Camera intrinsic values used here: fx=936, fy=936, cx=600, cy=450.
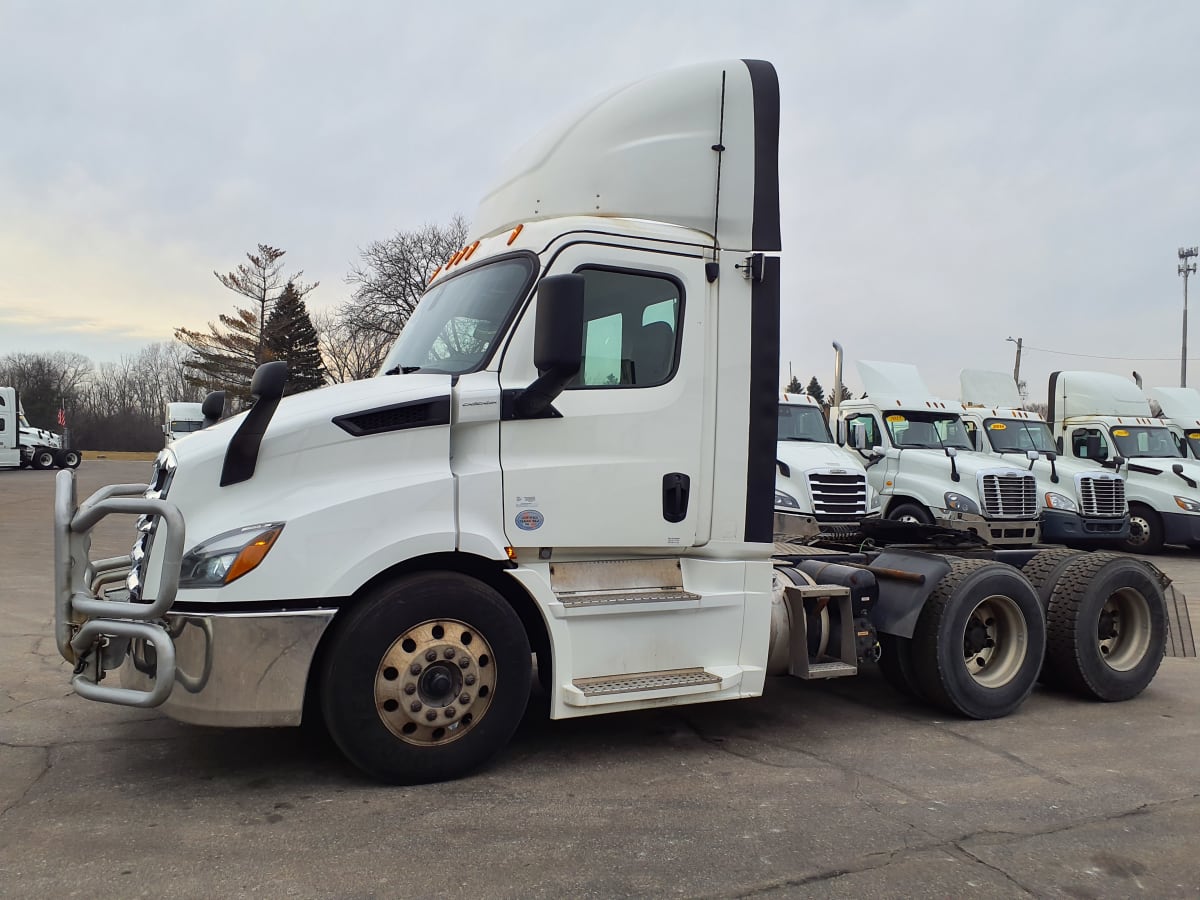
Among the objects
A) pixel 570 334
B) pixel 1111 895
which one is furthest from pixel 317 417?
pixel 1111 895

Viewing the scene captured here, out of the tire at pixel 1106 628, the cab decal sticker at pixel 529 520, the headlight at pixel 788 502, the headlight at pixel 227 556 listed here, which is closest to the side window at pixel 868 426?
the headlight at pixel 788 502

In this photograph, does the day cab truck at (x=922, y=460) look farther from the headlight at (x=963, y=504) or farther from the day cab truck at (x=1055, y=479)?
the day cab truck at (x=1055, y=479)

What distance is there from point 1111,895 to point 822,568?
104 inches

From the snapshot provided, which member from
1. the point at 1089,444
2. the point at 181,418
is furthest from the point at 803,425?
the point at 181,418

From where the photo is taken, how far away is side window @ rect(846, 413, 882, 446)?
603 inches

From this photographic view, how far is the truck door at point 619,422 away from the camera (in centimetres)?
470

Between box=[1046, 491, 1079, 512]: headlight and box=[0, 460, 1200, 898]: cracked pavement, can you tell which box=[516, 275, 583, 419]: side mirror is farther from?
box=[1046, 491, 1079, 512]: headlight

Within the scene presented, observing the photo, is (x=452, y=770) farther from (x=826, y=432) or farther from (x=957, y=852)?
(x=826, y=432)

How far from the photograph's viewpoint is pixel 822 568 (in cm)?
593

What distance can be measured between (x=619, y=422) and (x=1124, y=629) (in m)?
4.35

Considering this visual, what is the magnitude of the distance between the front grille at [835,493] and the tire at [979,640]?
643cm

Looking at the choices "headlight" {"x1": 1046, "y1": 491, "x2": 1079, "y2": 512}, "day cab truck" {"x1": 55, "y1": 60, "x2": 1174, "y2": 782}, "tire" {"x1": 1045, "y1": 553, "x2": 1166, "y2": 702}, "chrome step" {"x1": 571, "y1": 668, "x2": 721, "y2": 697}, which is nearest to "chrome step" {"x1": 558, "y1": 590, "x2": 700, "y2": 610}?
"day cab truck" {"x1": 55, "y1": 60, "x2": 1174, "y2": 782}

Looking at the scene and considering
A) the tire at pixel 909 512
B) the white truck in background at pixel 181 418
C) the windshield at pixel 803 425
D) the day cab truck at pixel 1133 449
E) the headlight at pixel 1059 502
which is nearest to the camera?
the windshield at pixel 803 425

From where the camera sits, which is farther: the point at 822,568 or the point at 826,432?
the point at 826,432
